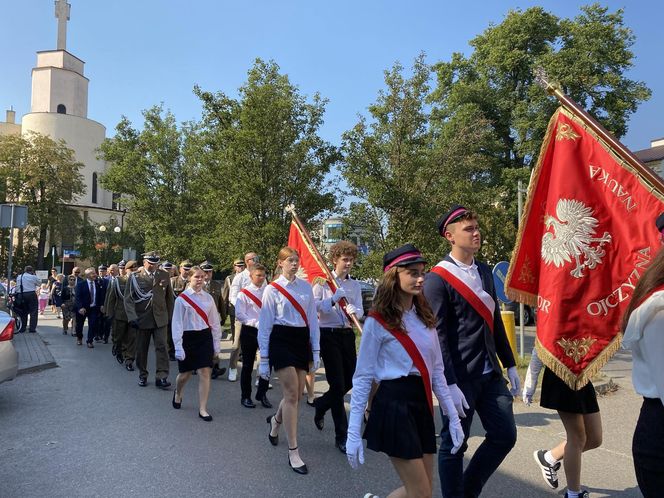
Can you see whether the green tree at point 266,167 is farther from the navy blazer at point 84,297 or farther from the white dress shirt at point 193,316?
the white dress shirt at point 193,316

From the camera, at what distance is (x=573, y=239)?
4359 mm

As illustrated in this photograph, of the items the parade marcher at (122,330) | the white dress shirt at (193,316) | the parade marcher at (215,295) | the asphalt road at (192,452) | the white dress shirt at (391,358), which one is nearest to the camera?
the white dress shirt at (391,358)

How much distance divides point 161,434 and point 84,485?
149cm

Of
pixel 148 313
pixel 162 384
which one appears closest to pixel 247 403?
pixel 162 384

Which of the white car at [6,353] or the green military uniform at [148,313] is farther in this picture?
the green military uniform at [148,313]

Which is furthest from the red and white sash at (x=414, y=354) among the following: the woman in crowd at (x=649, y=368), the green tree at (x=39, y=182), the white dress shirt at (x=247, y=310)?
the green tree at (x=39, y=182)

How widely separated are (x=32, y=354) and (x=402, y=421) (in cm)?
1090

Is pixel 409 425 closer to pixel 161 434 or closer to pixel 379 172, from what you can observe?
pixel 161 434

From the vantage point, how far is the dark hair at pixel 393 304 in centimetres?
335

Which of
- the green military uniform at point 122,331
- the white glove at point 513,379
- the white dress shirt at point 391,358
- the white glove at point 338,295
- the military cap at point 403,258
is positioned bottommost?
the green military uniform at point 122,331

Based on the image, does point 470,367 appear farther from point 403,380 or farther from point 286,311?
point 286,311

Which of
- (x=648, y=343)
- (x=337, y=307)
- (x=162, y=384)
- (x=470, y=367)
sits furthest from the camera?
(x=162, y=384)

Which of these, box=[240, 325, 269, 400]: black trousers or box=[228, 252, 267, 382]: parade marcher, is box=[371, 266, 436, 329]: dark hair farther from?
box=[228, 252, 267, 382]: parade marcher

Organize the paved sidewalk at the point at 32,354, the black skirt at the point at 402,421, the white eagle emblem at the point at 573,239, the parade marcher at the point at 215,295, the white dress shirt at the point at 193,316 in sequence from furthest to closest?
1. the paved sidewalk at the point at 32,354
2. the parade marcher at the point at 215,295
3. the white dress shirt at the point at 193,316
4. the white eagle emblem at the point at 573,239
5. the black skirt at the point at 402,421
